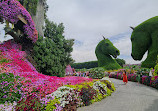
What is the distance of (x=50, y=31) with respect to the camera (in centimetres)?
1165

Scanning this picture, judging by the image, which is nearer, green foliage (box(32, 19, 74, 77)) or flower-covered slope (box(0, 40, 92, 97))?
flower-covered slope (box(0, 40, 92, 97))

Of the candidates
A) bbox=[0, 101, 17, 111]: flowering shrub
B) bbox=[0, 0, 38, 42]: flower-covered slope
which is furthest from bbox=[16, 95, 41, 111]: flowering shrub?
bbox=[0, 0, 38, 42]: flower-covered slope

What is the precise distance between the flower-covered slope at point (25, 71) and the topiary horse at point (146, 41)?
1135 centimetres

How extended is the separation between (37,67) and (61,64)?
246cm

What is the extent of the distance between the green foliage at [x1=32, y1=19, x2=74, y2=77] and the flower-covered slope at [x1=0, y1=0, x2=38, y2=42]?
1.05 meters

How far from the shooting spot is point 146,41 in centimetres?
1603

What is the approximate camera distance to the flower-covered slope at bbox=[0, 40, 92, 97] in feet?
16.2

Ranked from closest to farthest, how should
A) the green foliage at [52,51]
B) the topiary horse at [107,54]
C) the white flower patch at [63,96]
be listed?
the white flower patch at [63,96], the green foliage at [52,51], the topiary horse at [107,54]

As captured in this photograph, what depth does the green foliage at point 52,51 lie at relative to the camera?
30.8ft

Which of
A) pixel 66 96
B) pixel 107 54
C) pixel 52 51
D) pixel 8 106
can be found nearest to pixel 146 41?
pixel 107 54

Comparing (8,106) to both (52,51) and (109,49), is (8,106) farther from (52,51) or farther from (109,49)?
(109,49)

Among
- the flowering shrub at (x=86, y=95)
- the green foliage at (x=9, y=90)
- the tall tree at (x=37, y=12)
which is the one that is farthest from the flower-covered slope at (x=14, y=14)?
the flowering shrub at (x=86, y=95)

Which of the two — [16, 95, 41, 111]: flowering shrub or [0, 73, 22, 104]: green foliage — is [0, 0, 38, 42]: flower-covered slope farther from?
[16, 95, 41, 111]: flowering shrub

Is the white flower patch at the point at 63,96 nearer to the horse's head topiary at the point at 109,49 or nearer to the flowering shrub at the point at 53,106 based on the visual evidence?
the flowering shrub at the point at 53,106
